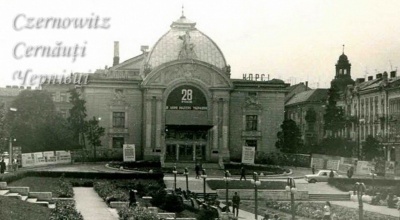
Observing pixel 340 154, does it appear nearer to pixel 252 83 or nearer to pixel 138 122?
pixel 252 83

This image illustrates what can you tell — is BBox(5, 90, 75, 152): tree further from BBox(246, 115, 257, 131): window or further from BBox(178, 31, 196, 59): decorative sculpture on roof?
BBox(246, 115, 257, 131): window

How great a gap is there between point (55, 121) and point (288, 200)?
44806 millimetres

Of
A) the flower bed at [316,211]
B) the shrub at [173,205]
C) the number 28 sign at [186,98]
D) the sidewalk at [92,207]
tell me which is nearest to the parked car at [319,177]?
the flower bed at [316,211]

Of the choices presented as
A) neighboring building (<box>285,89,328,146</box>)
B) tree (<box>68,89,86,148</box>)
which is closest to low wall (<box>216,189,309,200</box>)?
tree (<box>68,89,86,148</box>)

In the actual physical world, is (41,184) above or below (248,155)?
below

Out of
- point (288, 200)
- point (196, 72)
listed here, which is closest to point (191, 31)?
point (196, 72)

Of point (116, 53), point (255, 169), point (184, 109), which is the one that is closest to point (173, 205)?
point (255, 169)

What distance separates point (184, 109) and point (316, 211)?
1778 inches

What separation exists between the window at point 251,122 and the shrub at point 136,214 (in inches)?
2185

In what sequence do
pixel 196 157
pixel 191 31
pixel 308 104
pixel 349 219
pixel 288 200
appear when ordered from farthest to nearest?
pixel 308 104
pixel 191 31
pixel 196 157
pixel 288 200
pixel 349 219

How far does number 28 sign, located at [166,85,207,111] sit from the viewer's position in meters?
82.8

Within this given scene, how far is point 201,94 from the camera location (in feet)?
273

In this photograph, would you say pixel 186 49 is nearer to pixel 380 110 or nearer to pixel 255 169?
pixel 255 169

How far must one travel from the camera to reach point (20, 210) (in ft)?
96.0
